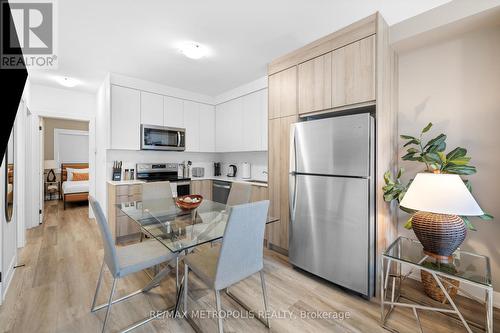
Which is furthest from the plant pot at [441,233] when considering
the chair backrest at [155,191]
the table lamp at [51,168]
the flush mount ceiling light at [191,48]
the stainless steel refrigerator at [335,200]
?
the table lamp at [51,168]

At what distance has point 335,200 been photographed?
2102 millimetres

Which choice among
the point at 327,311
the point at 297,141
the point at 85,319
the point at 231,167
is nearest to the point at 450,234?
the point at 327,311

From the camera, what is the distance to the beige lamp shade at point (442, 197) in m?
1.43

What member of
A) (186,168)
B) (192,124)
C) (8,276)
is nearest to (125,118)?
(192,124)

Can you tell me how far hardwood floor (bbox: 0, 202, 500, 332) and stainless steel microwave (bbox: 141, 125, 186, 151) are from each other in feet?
5.80

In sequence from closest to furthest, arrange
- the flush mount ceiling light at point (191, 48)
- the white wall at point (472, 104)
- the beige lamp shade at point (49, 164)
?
the white wall at point (472, 104) → the flush mount ceiling light at point (191, 48) → the beige lamp shade at point (49, 164)

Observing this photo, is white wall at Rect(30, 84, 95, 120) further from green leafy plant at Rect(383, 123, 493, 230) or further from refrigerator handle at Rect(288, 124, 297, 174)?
green leafy plant at Rect(383, 123, 493, 230)

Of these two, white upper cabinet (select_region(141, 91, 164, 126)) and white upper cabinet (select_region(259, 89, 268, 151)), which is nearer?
white upper cabinet (select_region(259, 89, 268, 151))

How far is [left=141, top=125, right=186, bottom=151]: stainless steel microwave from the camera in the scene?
11.9 feet

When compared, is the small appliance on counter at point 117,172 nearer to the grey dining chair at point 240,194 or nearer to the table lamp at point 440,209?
the grey dining chair at point 240,194

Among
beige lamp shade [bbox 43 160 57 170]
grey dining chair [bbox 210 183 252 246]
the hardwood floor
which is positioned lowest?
the hardwood floor

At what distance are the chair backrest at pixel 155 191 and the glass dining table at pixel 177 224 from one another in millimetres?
133

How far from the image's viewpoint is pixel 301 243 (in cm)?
238

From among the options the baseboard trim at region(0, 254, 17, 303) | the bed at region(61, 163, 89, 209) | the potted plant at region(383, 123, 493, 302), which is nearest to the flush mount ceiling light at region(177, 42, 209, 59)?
the potted plant at region(383, 123, 493, 302)
